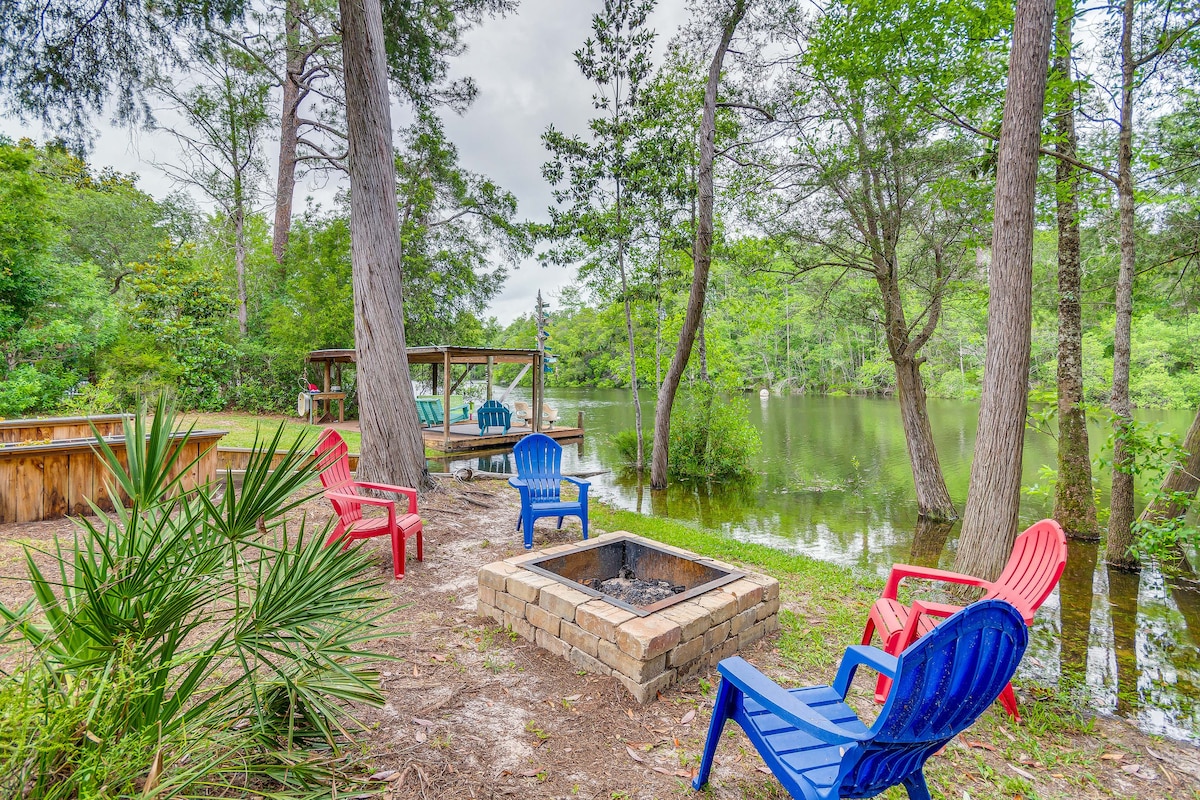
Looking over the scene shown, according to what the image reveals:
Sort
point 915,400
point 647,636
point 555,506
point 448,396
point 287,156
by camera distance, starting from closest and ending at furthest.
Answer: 1. point 647,636
2. point 555,506
3. point 915,400
4. point 448,396
5. point 287,156

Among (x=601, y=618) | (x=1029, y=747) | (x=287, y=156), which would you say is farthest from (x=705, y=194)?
(x=287, y=156)

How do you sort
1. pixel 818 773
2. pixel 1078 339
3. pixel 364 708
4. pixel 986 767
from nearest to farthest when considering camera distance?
pixel 818 773
pixel 986 767
pixel 364 708
pixel 1078 339

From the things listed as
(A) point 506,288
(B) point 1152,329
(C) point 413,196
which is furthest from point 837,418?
(C) point 413,196

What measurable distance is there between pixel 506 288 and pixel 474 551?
560 inches

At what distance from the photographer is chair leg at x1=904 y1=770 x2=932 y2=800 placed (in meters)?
1.54

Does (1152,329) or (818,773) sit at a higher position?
(1152,329)

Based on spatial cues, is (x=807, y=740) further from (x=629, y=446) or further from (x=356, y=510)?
(x=629, y=446)

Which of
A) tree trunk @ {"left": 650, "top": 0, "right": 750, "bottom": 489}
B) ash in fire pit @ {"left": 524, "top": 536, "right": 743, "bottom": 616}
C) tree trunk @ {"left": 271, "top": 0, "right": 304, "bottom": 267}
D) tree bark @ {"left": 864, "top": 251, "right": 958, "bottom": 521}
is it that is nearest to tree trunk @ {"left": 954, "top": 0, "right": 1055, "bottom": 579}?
ash in fire pit @ {"left": 524, "top": 536, "right": 743, "bottom": 616}

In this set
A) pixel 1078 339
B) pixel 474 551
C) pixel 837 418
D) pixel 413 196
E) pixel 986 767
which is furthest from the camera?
pixel 837 418

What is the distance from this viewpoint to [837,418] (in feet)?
69.6

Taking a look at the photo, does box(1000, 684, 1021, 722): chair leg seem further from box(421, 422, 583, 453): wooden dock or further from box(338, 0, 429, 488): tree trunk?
box(421, 422, 583, 453): wooden dock

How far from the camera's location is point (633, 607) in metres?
2.67

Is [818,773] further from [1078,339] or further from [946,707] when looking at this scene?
[1078,339]

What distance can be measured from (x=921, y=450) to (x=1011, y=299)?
4715mm
